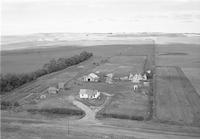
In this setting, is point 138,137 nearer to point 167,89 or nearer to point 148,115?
point 148,115

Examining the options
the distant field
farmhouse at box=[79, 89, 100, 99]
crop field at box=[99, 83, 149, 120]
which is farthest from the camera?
the distant field

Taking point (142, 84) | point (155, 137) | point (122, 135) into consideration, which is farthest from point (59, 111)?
point (142, 84)

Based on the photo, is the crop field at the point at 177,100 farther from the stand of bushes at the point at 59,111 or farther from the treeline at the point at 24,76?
the treeline at the point at 24,76

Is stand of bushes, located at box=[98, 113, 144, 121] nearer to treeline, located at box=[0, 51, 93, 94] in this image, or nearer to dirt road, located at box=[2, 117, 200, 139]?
dirt road, located at box=[2, 117, 200, 139]

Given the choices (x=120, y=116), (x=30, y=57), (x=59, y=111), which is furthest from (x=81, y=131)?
(x=30, y=57)

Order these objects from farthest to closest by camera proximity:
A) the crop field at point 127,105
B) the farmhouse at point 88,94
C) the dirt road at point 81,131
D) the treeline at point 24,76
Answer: the treeline at point 24,76
the farmhouse at point 88,94
the crop field at point 127,105
the dirt road at point 81,131

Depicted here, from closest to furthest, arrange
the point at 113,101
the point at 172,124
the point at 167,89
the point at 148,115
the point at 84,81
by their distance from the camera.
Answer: the point at 172,124 < the point at 148,115 < the point at 113,101 < the point at 167,89 < the point at 84,81

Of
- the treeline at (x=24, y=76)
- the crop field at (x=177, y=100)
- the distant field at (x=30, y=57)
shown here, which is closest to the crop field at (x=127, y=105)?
the crop field at (x=177, y=100)

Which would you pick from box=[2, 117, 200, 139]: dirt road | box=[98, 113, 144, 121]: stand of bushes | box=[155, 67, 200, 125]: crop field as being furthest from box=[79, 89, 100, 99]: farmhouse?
box=[155, 67, 200, 125]: crop field
